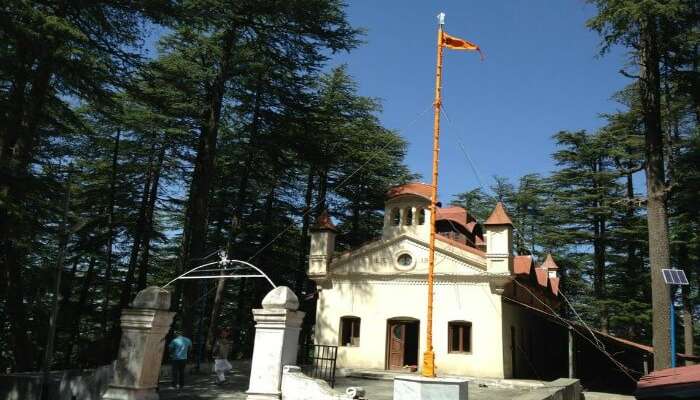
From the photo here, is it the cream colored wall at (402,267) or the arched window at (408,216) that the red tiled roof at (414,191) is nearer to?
the arched window at (408,216)

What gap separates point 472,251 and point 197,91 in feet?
42.8

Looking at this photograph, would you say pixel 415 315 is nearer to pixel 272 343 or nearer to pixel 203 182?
pixel 203 182

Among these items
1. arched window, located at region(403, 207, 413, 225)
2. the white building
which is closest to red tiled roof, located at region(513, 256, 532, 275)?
the white building

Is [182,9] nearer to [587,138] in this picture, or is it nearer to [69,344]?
[69,344]

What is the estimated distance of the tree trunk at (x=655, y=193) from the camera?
14.7 m

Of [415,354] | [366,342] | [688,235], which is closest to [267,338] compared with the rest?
[366,342]

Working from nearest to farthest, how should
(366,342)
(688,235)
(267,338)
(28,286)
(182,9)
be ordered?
1. (267,338)
2. (182,9)
3. (28,286)
4. (366,342)
5. (688,235)

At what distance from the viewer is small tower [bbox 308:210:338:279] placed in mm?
23250

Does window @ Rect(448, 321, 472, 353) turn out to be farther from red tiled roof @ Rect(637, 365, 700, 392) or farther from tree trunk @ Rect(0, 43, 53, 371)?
tree trunk @ Rect(0, 43, 53, 371)

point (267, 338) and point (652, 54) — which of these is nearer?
point (267, 338)

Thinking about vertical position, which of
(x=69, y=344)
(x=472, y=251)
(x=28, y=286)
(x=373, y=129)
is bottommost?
(x=69, y=344)

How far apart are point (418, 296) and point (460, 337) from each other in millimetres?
2241

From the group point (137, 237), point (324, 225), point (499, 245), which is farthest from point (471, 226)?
point (137, 237)

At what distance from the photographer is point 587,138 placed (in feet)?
118
